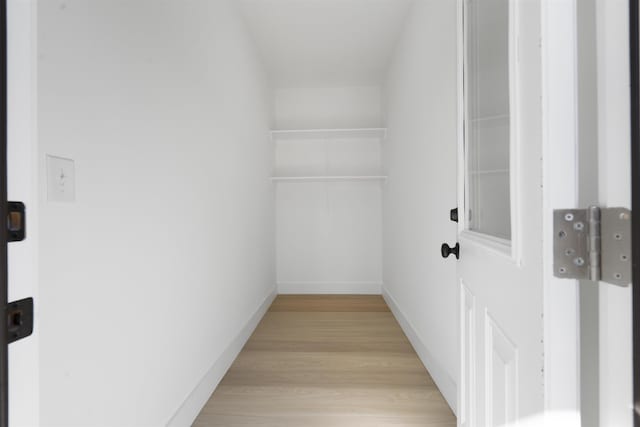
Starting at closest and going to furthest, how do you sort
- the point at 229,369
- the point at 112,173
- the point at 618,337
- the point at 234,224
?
1. the point at 618,337
2. the point at 112,173
3. the point at 229,369
4. the point at 234,224

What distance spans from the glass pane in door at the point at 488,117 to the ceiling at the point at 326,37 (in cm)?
183

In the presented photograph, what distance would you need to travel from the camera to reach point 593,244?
52 cm

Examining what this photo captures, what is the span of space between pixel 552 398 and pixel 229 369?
6.70 ft

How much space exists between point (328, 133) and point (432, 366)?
8.75 feet

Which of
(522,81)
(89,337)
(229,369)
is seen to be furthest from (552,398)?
(229,369)

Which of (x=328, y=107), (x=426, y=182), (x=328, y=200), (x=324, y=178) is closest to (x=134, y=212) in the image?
(x=426, y=182)

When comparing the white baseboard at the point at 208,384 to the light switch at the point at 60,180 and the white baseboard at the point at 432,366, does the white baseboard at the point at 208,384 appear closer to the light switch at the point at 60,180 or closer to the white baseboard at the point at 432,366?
the light switch at the point at 60,180

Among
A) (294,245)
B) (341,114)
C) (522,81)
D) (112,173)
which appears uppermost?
(341,114)

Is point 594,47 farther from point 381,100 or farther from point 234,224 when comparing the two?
point 381,100

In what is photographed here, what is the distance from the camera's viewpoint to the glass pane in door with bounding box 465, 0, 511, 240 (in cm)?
85

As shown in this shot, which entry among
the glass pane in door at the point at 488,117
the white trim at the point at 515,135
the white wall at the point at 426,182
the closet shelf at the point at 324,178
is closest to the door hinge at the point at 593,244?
the white trim at the point at 515,135

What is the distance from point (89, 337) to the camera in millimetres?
982

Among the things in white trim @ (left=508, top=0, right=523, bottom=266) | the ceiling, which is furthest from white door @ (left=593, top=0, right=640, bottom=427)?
the ceiling

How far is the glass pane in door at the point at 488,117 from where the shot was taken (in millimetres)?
850
